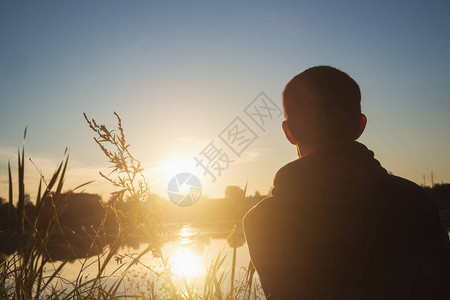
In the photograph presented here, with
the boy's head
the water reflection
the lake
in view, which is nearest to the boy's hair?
the boy's head

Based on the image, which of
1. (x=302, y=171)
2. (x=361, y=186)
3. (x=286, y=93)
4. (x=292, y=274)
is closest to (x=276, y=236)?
(x=292, y=274)

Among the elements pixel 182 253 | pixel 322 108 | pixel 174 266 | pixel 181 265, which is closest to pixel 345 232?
pixel 322 108

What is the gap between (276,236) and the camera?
1413 mm

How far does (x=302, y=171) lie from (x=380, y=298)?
573mm

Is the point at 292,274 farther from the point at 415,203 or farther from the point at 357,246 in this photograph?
the point at 415,203

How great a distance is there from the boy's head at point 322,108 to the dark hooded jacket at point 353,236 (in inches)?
3.8

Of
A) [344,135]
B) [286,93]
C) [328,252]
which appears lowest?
[328,252]

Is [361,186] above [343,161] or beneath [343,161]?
beneath

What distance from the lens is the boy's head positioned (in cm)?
147

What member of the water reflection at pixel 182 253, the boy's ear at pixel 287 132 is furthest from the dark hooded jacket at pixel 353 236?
the water reflection at pixel 182 253

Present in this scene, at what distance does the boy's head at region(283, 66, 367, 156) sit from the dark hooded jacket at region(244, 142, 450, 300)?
0.10m

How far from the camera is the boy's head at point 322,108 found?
58.0 inches

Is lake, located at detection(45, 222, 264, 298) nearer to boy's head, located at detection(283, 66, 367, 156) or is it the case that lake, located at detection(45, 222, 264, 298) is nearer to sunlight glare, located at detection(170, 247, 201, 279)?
sunlight glare, located at detection(170, 247, 201, 279)

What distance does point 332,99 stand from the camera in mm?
1485
